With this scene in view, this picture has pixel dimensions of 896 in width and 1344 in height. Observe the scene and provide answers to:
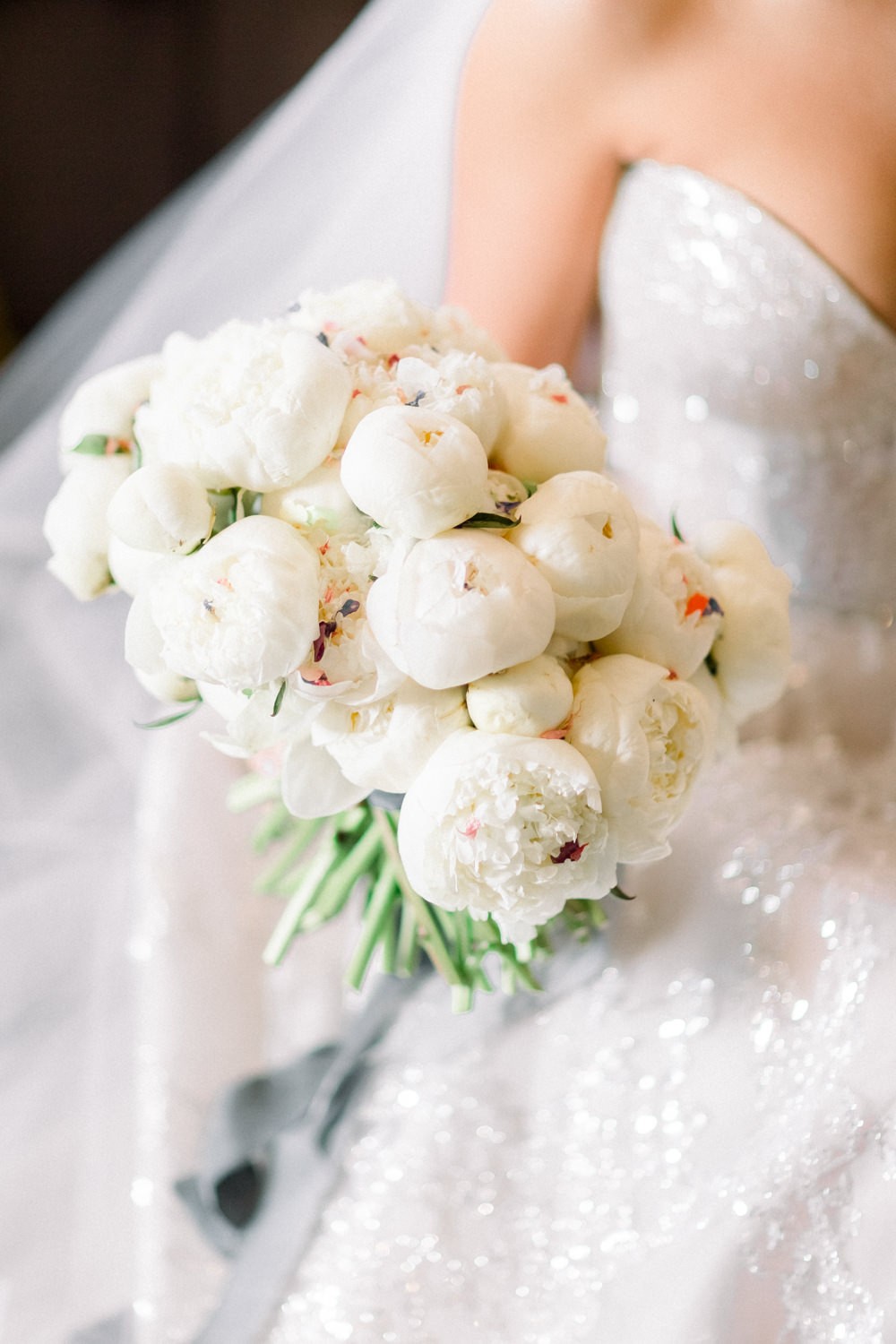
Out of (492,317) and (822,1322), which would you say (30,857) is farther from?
(822,1322)

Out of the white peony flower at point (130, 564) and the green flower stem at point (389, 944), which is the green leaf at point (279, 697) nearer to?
the white peony flower at point (130, 564)

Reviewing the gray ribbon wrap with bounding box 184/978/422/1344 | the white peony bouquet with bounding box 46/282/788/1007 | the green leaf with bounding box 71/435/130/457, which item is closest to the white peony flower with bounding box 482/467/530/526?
the white peony bouquet with bounding box 46/282/788/1007

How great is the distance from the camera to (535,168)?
91 centimetres

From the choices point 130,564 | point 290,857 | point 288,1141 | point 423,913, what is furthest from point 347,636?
point 288,1141

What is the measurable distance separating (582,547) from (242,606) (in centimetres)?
15

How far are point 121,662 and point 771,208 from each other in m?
0.71

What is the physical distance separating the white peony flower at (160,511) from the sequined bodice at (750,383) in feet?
1.26

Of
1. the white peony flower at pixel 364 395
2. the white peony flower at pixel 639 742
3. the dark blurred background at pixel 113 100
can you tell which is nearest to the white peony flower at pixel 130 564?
the white peony flower at pixel 364 395

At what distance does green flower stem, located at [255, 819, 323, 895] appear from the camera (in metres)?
0.81

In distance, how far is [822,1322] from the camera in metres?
0.64

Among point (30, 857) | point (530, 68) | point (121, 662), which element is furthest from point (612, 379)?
point (30, 857)

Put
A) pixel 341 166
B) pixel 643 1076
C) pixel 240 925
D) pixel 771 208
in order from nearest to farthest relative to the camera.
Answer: pixel 643 1076 → pixel 771 208 → pixel 240 925 → pixel 341 166

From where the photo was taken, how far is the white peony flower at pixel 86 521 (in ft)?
2.02

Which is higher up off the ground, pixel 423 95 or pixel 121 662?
pixel 423 95
